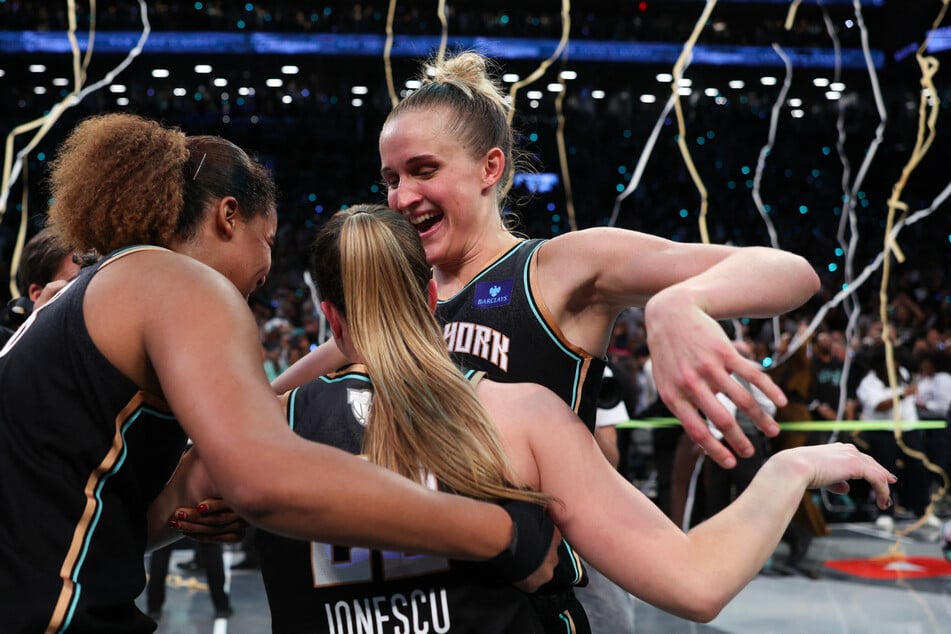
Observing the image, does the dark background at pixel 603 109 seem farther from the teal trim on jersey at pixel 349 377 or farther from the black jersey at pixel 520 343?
the teal trim on jersey at pixel 349 377

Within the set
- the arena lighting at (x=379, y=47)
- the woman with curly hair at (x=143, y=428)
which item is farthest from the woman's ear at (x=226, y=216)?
the arena lighting at (x=379, y=47)

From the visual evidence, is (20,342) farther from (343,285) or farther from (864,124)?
(864,124)

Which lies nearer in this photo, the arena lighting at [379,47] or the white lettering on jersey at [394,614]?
the white lettering on jersey at [394,614]

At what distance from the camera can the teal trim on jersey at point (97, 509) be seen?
1226 millimetres

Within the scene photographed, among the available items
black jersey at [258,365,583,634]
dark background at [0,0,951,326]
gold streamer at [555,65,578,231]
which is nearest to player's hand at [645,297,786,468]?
black jersey at [258,365,583,634]

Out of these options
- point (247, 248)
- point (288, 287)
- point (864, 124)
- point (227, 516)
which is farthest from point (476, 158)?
point (864, 124)

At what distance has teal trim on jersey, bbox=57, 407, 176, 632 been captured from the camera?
4.02 ft

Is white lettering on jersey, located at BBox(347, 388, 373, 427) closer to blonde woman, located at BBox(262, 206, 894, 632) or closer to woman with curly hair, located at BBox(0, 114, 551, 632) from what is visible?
blonde woman, located at BBox(262, 206, 894, 632)

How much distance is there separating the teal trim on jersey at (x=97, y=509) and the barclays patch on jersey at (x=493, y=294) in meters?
0.72

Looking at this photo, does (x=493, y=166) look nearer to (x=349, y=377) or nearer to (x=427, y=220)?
(x=427, y=220)

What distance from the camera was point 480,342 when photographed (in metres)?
1.83

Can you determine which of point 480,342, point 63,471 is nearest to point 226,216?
point 63,471

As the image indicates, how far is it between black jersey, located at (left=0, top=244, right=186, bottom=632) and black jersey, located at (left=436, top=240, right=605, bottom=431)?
679 mm

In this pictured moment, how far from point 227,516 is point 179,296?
0.36 metres
